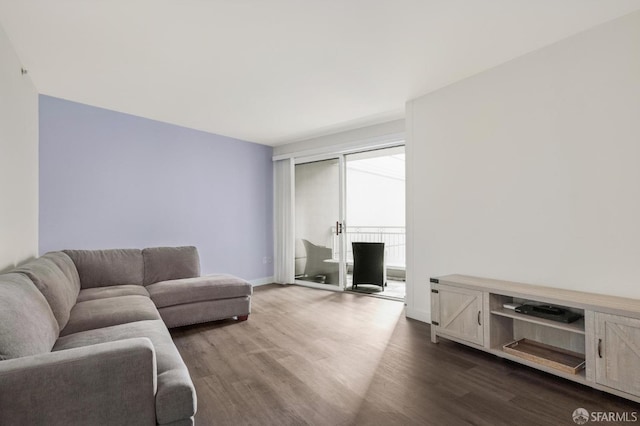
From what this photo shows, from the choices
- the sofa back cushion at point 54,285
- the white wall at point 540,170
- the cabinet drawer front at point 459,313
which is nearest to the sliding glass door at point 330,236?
the white wall at point 540,170

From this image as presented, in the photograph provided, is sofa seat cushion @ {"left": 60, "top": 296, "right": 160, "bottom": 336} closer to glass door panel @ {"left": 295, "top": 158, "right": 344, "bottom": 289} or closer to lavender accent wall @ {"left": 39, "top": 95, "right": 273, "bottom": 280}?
lavender accent wall @ {"left": 39, "top": 95, "right": 273, "bottom": 280}

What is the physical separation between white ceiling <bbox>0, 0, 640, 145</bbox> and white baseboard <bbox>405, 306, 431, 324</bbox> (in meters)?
2.45

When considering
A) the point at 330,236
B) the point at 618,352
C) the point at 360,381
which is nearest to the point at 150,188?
the point at 330,236

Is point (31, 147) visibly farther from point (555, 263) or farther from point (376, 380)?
point (555, 263)

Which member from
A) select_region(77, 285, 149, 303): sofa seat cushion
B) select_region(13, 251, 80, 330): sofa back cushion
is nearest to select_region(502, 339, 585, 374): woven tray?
select_region(13, 251, 80, 330): sofa back cushion

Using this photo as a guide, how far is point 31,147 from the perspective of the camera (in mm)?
3152

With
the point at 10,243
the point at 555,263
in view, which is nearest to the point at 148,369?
the point at 10,243

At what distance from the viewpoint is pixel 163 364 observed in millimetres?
1611

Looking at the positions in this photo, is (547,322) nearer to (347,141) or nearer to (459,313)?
(459,313)

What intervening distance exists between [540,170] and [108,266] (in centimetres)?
433

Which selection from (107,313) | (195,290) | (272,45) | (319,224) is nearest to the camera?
(107,313)

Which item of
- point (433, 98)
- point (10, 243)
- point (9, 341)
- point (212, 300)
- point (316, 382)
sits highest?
point (433, 98)

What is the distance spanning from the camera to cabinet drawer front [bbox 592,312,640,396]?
1836mm

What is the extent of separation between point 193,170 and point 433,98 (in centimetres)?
349
